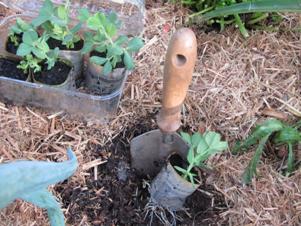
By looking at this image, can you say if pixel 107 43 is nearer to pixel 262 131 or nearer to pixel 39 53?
pixel 39 53

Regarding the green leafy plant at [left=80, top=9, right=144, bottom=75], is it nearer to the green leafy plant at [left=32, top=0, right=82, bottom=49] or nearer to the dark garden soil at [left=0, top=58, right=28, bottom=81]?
the green leafy plant at [left=32, top=0, right=82, bottom=49]

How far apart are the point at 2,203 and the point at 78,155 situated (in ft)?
1.71

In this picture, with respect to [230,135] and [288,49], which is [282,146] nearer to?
[230,135]

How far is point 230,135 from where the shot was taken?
125 centimetres

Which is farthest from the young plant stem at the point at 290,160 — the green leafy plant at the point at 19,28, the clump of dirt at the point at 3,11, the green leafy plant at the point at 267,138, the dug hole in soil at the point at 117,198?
the clump of dirt at the point at 3,11

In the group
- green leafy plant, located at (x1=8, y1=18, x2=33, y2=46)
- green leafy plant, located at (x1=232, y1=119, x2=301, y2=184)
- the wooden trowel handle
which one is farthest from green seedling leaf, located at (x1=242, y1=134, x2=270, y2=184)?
green leafy plant, located at (x1=8, y1=18, x2=33, y2=46)

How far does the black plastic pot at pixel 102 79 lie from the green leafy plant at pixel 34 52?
0.29 ft

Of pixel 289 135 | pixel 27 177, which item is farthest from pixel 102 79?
pixel 27 177

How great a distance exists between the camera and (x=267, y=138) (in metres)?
1.18

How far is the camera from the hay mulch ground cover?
45.2 inches

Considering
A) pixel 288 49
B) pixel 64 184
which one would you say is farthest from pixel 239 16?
pixel 64 184

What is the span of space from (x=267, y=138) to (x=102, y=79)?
0.39 metres

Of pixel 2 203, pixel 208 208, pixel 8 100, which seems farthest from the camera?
pixel 8 100

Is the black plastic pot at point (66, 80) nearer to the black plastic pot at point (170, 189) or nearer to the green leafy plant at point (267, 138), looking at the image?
the black plastic pot at point (170, 189)
